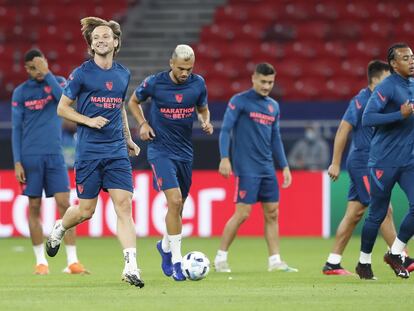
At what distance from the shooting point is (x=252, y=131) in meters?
13.1

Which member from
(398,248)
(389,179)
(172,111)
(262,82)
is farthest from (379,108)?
(262,82)

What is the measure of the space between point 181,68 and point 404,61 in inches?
82.8

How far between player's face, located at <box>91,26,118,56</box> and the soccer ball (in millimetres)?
2109

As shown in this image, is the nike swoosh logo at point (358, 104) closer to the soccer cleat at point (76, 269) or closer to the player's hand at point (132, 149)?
the player's hand at point (132, 149)

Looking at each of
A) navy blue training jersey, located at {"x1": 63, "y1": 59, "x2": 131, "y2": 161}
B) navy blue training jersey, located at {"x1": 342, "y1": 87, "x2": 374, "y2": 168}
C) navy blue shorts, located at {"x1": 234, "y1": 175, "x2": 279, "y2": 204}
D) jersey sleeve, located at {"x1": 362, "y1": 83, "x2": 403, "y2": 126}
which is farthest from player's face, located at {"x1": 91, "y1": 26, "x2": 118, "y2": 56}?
navy blue shorts, located at {"x1": 234, "y1": 175, "x2": 279, "y2": 204}

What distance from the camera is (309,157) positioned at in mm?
20141

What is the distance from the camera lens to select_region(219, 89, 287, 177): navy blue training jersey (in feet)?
42.8

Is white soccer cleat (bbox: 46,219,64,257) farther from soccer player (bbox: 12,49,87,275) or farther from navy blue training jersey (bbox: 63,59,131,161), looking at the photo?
soccer player (bbox: 12,49,87,275)

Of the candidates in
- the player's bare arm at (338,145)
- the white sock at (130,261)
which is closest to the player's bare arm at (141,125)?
the white sock at (130,261)

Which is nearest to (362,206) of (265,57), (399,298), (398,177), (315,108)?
(398,177)

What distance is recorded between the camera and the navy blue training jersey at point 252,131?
513 inches

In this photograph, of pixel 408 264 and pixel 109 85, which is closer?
pixel 109 85

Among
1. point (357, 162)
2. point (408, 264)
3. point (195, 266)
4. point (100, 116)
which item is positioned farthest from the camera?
point (357, 162)

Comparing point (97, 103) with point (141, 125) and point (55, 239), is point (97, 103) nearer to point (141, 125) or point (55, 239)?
point (141, 125)
